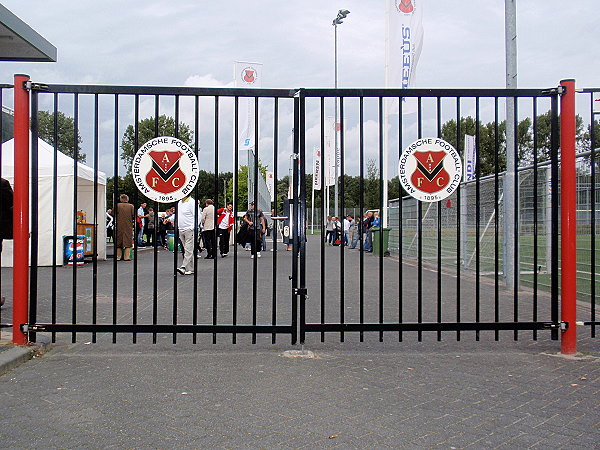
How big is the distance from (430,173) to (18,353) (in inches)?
164

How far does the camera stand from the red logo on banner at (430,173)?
5.77 m

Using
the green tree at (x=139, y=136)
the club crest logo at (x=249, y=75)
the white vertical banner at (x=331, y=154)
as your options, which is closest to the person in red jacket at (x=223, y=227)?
the club crest logo at (x=249, y=75)

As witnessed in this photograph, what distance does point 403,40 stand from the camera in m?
16.5

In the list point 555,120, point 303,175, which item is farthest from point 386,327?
point 555,120

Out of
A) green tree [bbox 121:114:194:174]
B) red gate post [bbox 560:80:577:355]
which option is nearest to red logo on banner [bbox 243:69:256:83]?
green tree [bbox 121:114:194:174]

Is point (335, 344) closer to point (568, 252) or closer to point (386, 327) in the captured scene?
point (386, 327)

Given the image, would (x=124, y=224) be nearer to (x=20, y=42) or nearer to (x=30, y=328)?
(x=20, y=42)

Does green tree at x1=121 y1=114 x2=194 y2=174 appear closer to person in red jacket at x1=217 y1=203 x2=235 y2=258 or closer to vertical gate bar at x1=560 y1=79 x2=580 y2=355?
vertical gate bar at x1=560 y1=79 x2=580 y2=355

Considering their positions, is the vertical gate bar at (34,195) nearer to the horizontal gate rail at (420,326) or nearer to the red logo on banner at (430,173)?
the horizontal gate rail at (420,326)

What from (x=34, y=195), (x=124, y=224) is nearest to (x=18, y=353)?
(x=34, y=195)

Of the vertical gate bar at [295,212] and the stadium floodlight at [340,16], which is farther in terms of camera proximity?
the stadium floodlight at [340,16]

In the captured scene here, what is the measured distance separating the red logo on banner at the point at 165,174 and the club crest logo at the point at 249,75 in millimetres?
19144

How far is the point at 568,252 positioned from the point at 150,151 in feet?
13.6

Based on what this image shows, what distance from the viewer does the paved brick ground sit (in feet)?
12.1
